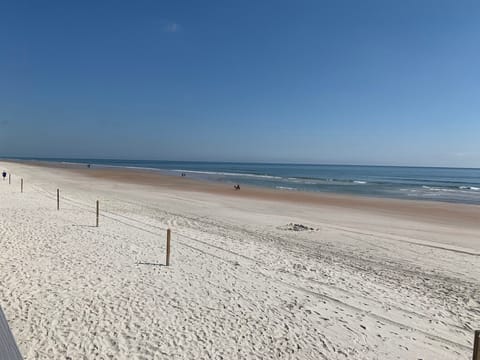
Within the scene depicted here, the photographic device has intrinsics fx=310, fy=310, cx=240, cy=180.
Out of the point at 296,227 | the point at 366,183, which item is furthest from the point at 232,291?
the point at 366,183

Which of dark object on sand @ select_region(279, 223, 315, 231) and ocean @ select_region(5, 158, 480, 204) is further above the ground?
ocean @ select_region(5, 158, 480, 204)

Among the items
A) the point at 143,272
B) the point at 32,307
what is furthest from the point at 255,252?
the point at 32,307

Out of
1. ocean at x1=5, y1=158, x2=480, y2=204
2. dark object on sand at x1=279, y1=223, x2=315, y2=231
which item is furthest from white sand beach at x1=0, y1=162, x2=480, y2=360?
ocean at x1=5, y1=158, x2=480, y2=204

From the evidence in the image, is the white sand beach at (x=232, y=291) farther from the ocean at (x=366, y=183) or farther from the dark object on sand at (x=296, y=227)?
the ocean at (x=366, y=183)

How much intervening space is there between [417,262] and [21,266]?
11.4 meters

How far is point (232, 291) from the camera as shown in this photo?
7000 millimetres

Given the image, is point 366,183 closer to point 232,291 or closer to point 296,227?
point 296,227

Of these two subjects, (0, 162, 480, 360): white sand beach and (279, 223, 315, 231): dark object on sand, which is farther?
Result: (279, 223, 315, 231): dark object on sand

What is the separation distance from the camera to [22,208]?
1587 centimetres

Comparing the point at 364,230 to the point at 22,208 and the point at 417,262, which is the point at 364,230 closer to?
the point at 417,262

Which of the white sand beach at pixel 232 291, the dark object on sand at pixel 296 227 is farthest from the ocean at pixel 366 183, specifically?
the white sand beach at pixel 232 291

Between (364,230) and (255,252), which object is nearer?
(255,252)

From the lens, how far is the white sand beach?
4988mm

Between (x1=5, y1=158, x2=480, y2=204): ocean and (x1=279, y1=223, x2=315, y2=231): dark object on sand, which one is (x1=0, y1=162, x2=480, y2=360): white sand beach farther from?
(x1=5, y1=158, x2=480, y2=204): ocean
